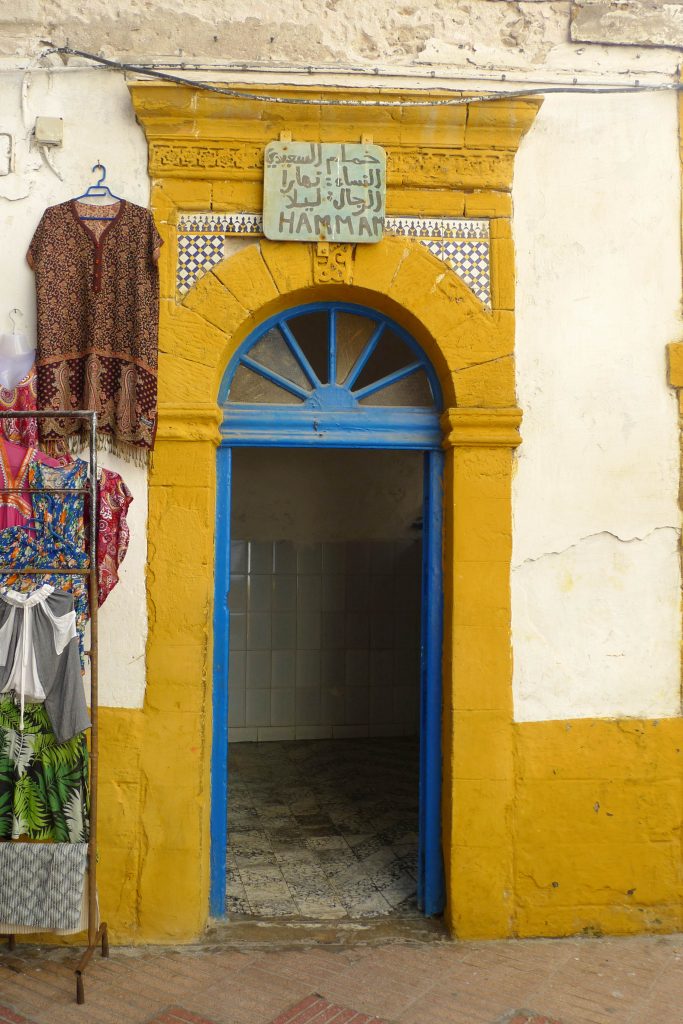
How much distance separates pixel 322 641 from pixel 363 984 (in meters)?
4.66

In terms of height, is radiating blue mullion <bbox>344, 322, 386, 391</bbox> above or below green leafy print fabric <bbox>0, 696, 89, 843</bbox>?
above

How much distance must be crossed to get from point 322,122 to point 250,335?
1.14 meters

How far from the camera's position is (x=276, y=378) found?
4.54 metres

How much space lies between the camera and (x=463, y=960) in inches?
158

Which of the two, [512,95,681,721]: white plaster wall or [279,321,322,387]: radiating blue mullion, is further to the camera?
[279,321,322,387]: radiating blue mullion

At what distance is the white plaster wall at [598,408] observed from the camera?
4.40 meters

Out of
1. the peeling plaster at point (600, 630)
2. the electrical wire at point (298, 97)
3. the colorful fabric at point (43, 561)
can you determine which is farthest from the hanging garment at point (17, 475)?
the peeling plaster at point (600, 630)

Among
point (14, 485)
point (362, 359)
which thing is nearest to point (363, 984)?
point (14, 485)

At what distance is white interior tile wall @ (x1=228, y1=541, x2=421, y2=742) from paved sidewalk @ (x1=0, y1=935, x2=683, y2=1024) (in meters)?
4.13

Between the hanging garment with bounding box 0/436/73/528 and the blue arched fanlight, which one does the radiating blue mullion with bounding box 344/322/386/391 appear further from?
the hanging garment with bounding box 0/436/73/528

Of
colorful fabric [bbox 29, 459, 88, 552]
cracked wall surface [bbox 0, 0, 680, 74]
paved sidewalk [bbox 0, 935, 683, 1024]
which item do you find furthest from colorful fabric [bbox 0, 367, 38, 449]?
paved sidewalk [bbox 0, 935, 683, 1024]

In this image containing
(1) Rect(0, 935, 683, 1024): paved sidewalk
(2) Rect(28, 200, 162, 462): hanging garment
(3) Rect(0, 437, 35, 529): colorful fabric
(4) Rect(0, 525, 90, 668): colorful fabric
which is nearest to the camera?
(1) Rect(0, 935, 683, 1024): paved sidewalk

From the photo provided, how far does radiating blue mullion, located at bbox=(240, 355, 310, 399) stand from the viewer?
454 centimetres

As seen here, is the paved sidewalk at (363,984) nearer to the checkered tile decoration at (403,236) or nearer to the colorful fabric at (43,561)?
the colorful fabric at (43,561)
